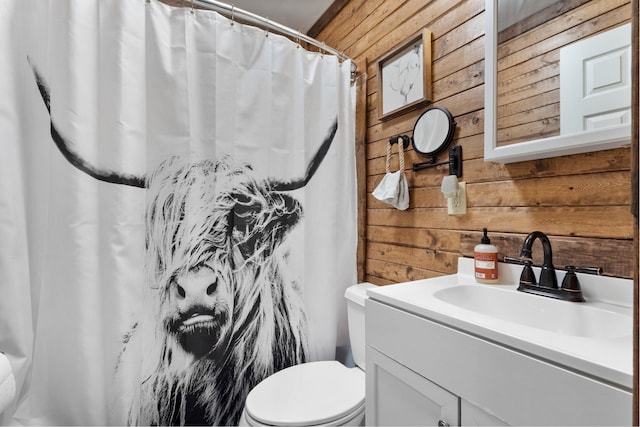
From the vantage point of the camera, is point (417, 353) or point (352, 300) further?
point (352, 300)

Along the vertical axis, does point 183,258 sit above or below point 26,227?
below

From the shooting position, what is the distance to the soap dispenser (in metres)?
1.02

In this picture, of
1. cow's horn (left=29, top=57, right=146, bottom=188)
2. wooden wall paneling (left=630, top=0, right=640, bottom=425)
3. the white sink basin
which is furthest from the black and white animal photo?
wooden wall paneling (left=630, top=0, right=640, bottom=425)

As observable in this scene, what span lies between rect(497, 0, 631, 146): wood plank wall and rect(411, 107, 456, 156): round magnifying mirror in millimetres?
224

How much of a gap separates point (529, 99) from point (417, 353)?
2.84 feet

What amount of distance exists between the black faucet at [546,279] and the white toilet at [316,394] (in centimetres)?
69

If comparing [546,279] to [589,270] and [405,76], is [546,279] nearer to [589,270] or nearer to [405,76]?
[589,270]

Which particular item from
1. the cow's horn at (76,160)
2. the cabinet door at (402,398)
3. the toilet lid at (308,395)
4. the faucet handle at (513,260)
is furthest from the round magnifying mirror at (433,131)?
the cow's horn at (76,160)

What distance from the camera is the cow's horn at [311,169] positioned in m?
1.45

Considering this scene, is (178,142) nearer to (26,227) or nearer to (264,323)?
(26,227)

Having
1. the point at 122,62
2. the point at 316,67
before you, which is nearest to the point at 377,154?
the point at 316,67

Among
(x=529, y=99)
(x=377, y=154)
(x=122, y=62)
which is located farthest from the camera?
(x=377, y=154)

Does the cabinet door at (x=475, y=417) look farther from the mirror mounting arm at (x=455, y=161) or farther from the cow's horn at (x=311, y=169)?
the cow's horn at (x=311, y=169)

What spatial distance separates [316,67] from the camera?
5.11 feet
